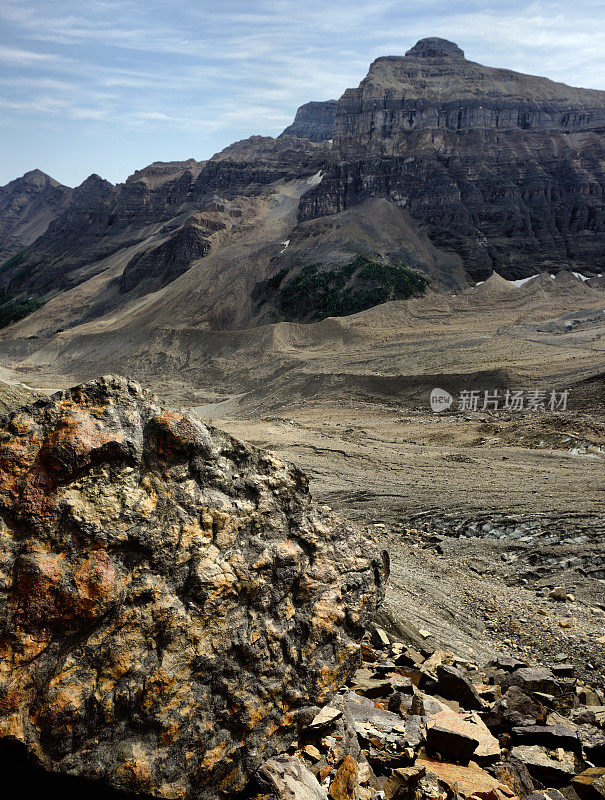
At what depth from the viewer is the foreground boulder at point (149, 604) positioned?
315 cm

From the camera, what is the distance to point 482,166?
224ft

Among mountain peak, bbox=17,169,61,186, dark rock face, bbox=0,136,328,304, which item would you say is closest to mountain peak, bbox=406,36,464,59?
dark rock face, bbox=0,136,328,304

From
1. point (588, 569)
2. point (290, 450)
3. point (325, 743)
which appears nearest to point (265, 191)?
point (290, 450)

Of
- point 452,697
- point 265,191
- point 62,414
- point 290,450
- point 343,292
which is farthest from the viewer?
point 265,191

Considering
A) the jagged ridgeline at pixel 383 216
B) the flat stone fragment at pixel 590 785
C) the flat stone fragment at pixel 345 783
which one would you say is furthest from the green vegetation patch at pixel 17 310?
the flat stone fragment at pixel 590 785

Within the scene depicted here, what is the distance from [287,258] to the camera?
59.0 meters

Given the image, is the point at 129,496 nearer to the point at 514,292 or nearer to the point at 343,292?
the point at 343,292

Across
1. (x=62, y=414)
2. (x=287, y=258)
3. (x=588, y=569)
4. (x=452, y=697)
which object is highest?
(x=287, y=258)

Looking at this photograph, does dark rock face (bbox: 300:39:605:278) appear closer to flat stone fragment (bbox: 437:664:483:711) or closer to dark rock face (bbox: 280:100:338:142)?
flat stone fragment (bbox: 437:664:483:711)

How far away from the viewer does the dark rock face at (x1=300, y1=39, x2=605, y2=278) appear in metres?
63.9

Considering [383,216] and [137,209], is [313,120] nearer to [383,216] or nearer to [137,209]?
[137,209]

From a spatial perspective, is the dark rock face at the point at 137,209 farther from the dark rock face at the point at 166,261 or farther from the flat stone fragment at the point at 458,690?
the flat stone fragment at the point at 458,690

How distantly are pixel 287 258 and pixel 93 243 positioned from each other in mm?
58620

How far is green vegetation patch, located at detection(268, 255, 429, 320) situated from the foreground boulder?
46.6 m
